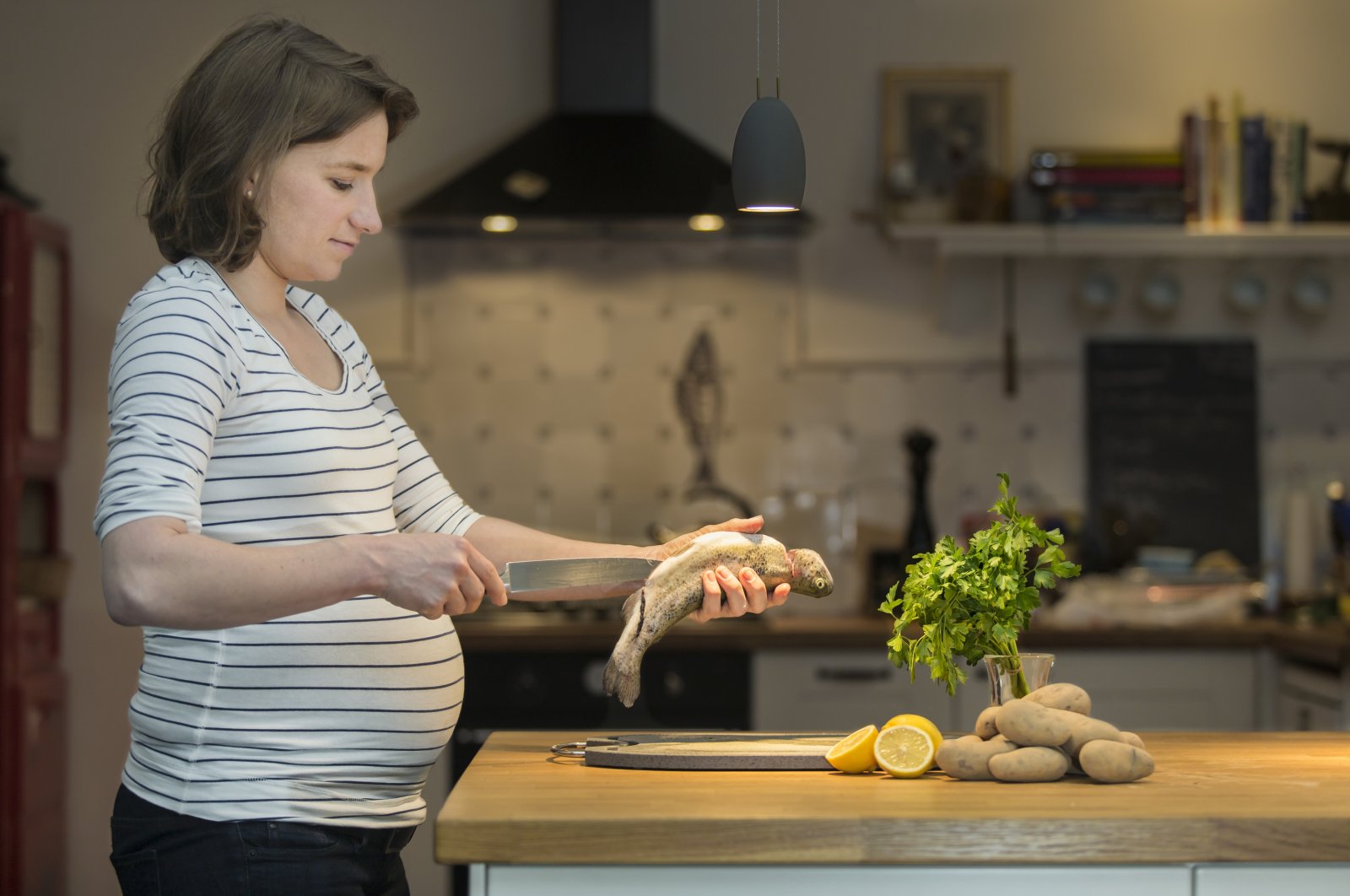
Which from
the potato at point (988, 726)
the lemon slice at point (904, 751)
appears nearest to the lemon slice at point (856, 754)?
the lemon slice at point (904, 751)

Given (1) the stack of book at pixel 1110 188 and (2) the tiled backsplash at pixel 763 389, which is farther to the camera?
(2) the tiled backsplash at pixel 763 389

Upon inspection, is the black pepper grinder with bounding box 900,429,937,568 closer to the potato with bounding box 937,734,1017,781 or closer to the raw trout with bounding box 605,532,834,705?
the raw trout with bounding box 605,532,834,705

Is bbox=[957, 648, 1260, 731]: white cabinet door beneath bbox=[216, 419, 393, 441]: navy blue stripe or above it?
beneath

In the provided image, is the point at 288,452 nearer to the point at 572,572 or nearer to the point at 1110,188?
the point at 572,572

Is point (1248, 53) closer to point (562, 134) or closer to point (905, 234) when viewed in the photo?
point (905, 234)

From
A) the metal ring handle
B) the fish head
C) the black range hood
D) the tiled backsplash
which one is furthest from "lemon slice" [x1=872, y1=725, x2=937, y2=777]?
the tiled backsplash

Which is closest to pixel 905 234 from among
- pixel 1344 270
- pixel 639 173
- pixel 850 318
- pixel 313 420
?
pixel 850 318

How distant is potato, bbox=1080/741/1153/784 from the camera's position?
1.36 meters

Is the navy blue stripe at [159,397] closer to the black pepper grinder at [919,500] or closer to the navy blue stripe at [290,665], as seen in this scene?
the navy blue stripe at [290,665]

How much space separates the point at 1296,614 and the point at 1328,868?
2518 mm

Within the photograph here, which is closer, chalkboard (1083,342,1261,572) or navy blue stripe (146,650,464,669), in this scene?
navy blue stripe (146,650,464,669)

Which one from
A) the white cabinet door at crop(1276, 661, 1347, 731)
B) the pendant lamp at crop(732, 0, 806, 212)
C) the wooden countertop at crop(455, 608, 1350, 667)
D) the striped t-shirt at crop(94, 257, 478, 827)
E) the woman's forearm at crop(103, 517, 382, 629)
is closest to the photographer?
the woman's forearm at crop(103, 517, 382, 629)

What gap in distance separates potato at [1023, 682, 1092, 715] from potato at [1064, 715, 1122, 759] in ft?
0.12

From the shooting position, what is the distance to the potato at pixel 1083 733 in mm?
1386
